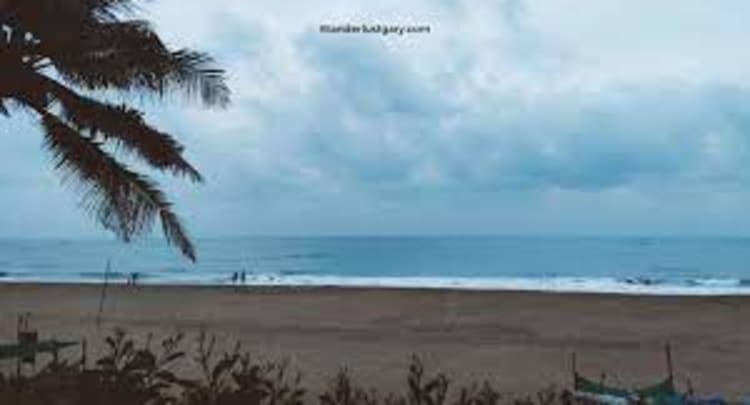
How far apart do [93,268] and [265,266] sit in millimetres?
13535

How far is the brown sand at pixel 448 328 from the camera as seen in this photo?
18547mm

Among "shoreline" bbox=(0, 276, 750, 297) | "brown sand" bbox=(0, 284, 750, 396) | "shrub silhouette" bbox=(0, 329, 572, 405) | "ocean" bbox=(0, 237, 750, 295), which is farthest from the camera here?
"ocean" bbox=(0, 237, 750, 295)

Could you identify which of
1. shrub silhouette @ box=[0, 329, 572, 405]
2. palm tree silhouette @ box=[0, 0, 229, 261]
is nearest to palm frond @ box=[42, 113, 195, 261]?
palm tree silhouette @ box=[0, 0, 229, 261]

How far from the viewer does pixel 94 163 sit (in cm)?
1036

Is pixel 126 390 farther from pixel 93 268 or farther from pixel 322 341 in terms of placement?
pixel 93 268

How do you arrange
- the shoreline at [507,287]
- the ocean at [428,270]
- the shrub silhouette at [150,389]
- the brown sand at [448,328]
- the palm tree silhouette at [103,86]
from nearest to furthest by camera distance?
the shrub silhouette at [150,389] → the palm tree silhouette at [103,86] → the brown sand at [448,328] → the shoreline at [507,287] → the ocean at [428,270]

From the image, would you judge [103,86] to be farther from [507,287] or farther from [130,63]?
[507,287]

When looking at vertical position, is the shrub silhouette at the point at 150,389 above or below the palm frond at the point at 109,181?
below

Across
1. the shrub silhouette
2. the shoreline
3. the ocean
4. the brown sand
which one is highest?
the ocean

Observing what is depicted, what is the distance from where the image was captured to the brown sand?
18547 mm

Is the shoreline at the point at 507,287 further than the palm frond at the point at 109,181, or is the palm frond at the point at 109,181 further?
the shoreline at the point at 507,287

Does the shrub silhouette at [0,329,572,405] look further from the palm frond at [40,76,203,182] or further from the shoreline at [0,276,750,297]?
the shoreline at [0,276,750,297]

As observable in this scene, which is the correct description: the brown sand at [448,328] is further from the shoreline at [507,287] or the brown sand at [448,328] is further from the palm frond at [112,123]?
the palm frond at [112,123]

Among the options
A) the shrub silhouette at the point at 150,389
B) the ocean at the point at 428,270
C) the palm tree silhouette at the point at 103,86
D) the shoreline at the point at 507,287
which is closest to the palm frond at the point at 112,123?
the palm tree silhouette at the point at 103,86
